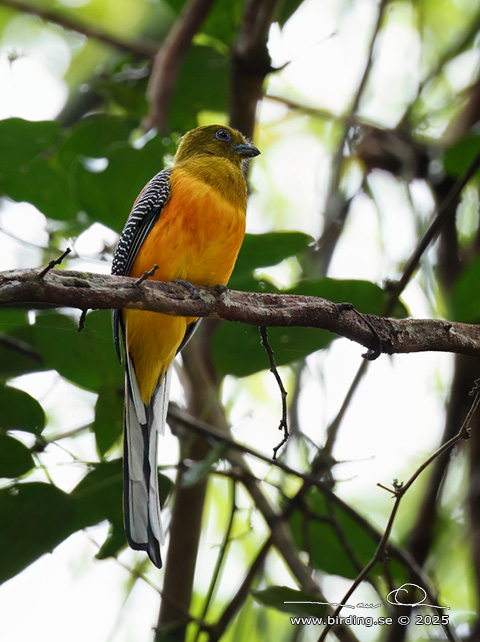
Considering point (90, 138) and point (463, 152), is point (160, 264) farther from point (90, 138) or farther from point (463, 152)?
point (463, 152)

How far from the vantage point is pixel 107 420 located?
2920mm

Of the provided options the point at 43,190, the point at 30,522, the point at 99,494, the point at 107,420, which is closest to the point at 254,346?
the point at 107,420

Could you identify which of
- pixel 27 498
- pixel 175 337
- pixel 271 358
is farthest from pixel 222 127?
pixel 27 498

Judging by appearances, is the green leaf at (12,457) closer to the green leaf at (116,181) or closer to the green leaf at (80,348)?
the green leaf at (80,348)

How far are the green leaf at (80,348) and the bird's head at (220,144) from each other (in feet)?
4.13

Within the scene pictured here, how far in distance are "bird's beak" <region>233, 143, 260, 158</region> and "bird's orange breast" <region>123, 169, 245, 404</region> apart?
561 mm

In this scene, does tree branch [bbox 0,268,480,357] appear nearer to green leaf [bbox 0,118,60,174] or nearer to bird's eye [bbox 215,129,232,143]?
green leaf [bbox 0,118,60,174]

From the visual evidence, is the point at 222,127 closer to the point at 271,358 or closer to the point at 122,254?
the point at 122,254

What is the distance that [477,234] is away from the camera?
4625 mm

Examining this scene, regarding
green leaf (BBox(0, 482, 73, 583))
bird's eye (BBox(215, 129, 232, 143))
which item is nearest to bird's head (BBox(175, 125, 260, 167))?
bird's eye (BBox(215, 129, 232, 143))

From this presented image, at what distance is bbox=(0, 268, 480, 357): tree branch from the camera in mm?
2256

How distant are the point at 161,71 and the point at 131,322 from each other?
1.66 meters

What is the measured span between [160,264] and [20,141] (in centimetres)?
89

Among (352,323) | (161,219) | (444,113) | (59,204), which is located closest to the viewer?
(352,323)
